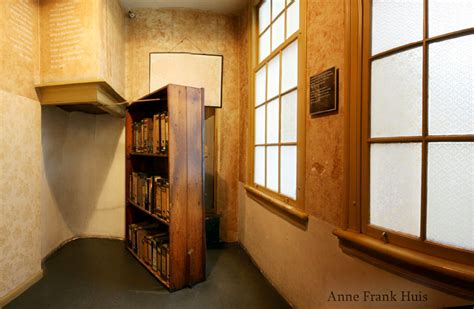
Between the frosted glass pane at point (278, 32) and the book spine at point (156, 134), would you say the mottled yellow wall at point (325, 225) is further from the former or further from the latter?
the book spine at point (156, 134)

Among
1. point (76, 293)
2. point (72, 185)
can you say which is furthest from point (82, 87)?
point (76, 293)

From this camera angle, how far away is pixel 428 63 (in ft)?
3.26

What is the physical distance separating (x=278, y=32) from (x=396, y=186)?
1739 millimetres

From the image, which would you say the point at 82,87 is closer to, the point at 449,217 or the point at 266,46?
the point at 266,46

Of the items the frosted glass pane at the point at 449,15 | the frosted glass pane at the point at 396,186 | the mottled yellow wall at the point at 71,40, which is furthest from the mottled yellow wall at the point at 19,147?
the frosted glass pane at the point at 449,15

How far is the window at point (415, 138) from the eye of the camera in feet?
2.98

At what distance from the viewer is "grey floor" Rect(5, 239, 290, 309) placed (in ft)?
6.46

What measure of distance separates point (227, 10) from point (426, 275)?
3.36 meters

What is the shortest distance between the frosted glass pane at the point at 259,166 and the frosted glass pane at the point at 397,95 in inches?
54.5

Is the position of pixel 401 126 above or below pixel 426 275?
above

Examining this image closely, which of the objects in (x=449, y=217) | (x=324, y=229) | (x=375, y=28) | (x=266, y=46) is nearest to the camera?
(x=449, y=217)

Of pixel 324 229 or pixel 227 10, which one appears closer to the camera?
pixel 324 229

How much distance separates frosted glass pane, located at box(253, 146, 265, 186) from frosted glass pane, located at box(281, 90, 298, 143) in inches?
19.5

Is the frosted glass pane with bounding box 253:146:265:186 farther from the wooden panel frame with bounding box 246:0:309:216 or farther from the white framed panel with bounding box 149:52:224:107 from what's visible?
the white framed panel with bounding box 149:52:224:107
